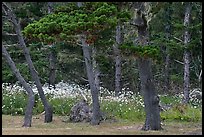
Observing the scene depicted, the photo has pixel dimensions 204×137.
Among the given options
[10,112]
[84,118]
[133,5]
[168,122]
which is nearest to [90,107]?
[84,118]

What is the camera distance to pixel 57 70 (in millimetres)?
28781

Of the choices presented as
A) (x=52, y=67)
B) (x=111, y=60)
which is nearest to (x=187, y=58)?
(x=111, y=60)

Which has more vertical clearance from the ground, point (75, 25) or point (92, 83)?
point (75, 25)

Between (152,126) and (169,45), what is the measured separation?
488 cm

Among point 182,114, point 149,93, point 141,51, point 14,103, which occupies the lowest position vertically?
point 182,114

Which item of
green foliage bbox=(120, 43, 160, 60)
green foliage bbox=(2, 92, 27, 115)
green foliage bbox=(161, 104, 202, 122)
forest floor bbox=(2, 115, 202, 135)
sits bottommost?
forest floor bbox=(2, 115, 202, 135)

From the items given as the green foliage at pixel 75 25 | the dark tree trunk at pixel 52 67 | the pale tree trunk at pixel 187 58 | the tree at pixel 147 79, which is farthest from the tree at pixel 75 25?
the dark tree trunk at pixel 52 67

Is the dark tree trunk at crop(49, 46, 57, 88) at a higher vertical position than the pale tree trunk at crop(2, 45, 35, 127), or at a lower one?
higher

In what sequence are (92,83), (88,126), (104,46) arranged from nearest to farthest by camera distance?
(104,46), (88,126), (92,83)

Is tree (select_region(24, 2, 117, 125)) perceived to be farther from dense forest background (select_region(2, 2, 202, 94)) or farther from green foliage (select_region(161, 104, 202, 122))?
dense forest background (select_region(2, 2, 202, 94))

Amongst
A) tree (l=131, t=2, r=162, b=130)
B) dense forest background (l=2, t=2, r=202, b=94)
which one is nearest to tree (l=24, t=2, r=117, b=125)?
tree (l=131, t=2, r=162, b=130)

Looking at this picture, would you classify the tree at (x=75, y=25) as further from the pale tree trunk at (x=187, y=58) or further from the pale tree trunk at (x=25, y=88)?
the pale tree trunk at (x=187, y=58)

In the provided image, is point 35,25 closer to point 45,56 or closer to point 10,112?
point 10,112

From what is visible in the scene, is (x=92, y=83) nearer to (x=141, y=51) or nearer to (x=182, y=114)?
(x=182, y=114)
